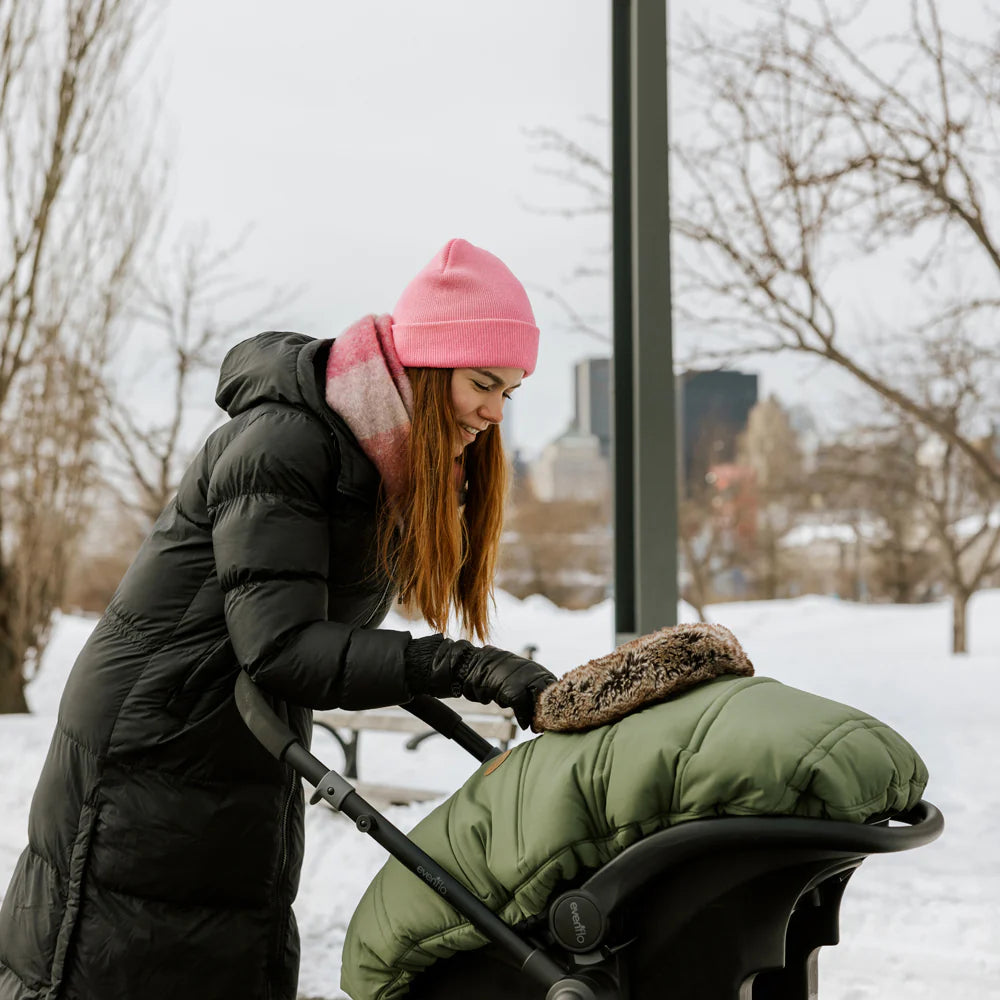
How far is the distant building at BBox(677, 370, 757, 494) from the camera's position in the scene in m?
3.00

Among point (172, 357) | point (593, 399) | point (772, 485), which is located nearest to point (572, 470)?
point (593, 399)

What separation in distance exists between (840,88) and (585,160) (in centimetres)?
71

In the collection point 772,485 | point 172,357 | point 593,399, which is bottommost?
point 772,485

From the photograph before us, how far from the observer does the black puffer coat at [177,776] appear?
1139mm

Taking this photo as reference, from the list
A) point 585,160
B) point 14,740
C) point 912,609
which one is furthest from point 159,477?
point 912,609

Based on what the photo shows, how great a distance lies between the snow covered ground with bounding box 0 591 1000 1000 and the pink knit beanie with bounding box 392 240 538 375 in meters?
1.20

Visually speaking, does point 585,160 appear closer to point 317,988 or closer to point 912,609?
point 912,609

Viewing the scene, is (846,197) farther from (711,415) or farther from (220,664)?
(220,664)

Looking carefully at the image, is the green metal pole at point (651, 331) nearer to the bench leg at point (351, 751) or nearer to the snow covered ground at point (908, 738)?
the snow covered ground at point (908, 738)

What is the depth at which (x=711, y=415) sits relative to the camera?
9.94ft

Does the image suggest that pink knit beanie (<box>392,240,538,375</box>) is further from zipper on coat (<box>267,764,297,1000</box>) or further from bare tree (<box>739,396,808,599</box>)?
bare tree (<box>739,396,808,599</box>)

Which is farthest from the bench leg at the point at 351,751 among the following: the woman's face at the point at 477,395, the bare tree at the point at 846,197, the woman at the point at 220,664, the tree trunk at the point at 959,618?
the woman's face at the point at 477,395

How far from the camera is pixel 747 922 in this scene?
2.88 feet

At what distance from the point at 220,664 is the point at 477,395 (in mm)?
400
